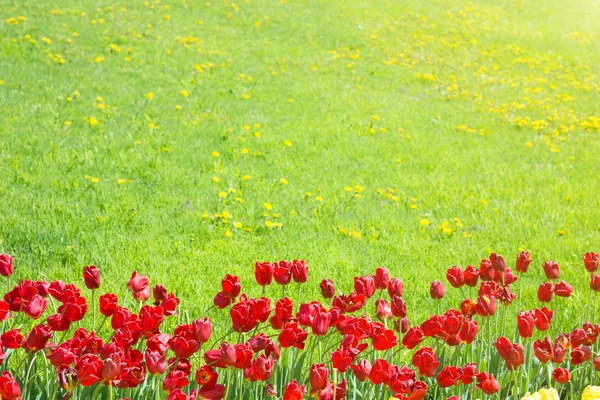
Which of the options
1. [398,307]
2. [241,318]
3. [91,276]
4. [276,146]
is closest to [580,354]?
[398,307]

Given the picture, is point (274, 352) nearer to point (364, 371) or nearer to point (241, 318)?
point (241, 318)

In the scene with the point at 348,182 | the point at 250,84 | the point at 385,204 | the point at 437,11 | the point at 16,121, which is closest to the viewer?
the point at 385,204

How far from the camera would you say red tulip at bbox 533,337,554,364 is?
7.53 feet

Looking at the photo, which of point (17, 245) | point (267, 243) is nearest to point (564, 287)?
point (267, 243)

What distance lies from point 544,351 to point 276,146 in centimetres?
537

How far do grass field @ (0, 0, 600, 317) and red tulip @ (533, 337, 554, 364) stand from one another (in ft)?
6.55

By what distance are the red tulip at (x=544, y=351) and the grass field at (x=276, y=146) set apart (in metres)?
2.00

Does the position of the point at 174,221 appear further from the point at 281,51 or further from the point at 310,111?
the point at 281,51

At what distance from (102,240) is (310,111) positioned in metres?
4.31

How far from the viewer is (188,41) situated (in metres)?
11.0

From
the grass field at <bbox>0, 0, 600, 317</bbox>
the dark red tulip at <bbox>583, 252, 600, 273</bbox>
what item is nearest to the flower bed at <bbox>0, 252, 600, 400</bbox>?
the dark red tulip at <bbox>583, 252, 600, 273</bbox>

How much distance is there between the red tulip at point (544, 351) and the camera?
2.29 meters

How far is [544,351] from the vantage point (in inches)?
90.9

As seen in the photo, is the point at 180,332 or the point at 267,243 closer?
the point at 180,332
